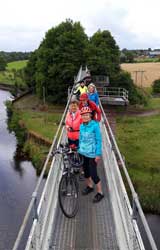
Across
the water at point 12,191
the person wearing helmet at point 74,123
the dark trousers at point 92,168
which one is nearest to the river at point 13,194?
the water at point 12,191

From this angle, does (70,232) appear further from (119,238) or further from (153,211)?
(153,211)

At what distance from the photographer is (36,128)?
33.3 meters

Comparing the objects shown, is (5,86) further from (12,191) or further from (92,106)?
(92,106)

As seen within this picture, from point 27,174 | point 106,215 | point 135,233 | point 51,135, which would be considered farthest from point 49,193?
point 51,135

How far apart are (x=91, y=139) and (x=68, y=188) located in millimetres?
1080

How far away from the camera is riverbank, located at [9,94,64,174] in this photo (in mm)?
28892

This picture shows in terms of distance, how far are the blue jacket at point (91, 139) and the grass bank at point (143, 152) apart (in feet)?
42.3

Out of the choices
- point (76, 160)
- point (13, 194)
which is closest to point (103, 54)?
point (13, 194)

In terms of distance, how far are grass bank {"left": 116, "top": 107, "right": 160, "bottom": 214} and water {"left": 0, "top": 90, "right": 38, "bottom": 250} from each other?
654 centimetres

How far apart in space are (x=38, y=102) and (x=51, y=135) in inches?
700

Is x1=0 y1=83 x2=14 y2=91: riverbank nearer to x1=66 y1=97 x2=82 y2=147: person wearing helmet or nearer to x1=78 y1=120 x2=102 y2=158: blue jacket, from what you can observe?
x1=66 y1=97 x2=82 y2=147: person wearing helmet

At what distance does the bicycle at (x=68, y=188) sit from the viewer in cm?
703

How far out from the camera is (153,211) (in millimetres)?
19281

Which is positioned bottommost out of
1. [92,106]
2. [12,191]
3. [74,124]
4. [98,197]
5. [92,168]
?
[12,191]
